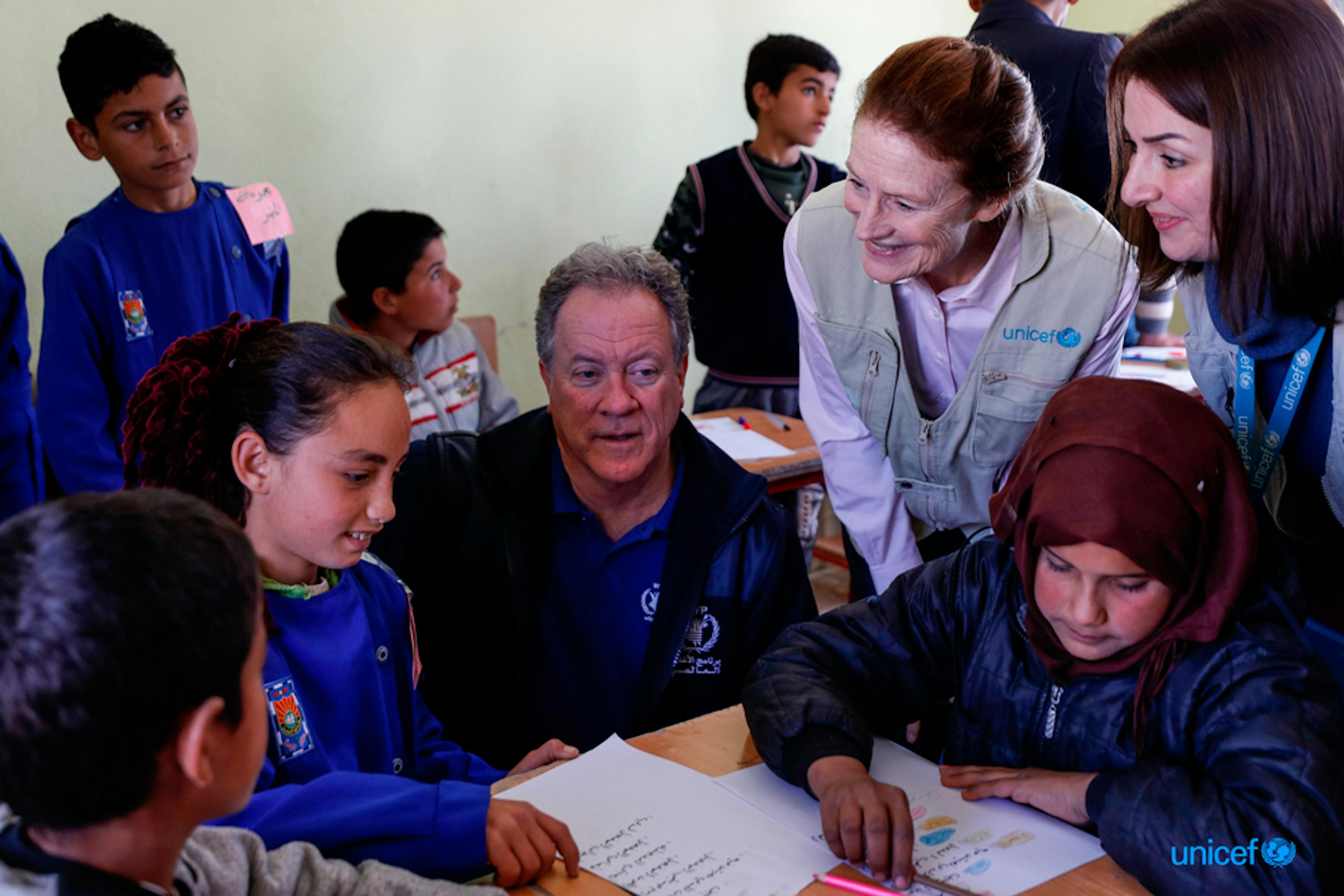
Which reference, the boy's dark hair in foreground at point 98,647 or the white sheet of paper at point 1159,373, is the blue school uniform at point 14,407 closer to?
the boy's dark hair in foreground at point 98,647

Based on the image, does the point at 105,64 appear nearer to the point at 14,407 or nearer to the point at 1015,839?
the point at 14,407

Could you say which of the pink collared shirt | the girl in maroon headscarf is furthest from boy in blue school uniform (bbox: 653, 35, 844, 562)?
the girl in maroon headscarf

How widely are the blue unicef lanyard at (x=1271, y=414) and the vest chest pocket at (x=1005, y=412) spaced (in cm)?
29

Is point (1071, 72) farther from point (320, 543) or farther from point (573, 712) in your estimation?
point (320, 543)

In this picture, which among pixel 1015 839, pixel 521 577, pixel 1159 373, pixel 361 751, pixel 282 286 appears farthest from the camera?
Answer: pixel 1159 373

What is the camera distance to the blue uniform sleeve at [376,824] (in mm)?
1037

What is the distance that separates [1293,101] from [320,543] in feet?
4.07

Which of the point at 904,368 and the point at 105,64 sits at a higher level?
the point at 105,64

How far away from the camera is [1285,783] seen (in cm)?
106

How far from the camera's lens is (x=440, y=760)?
1467mm

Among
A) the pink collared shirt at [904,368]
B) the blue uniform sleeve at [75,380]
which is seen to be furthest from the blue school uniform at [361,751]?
the blue uniform sleeve at [75,380]

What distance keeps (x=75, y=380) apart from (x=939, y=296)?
1.84 metres

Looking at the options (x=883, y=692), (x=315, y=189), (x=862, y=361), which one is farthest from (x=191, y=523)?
(x=315, y=189)

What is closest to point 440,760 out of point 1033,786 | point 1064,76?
point 1033,786
